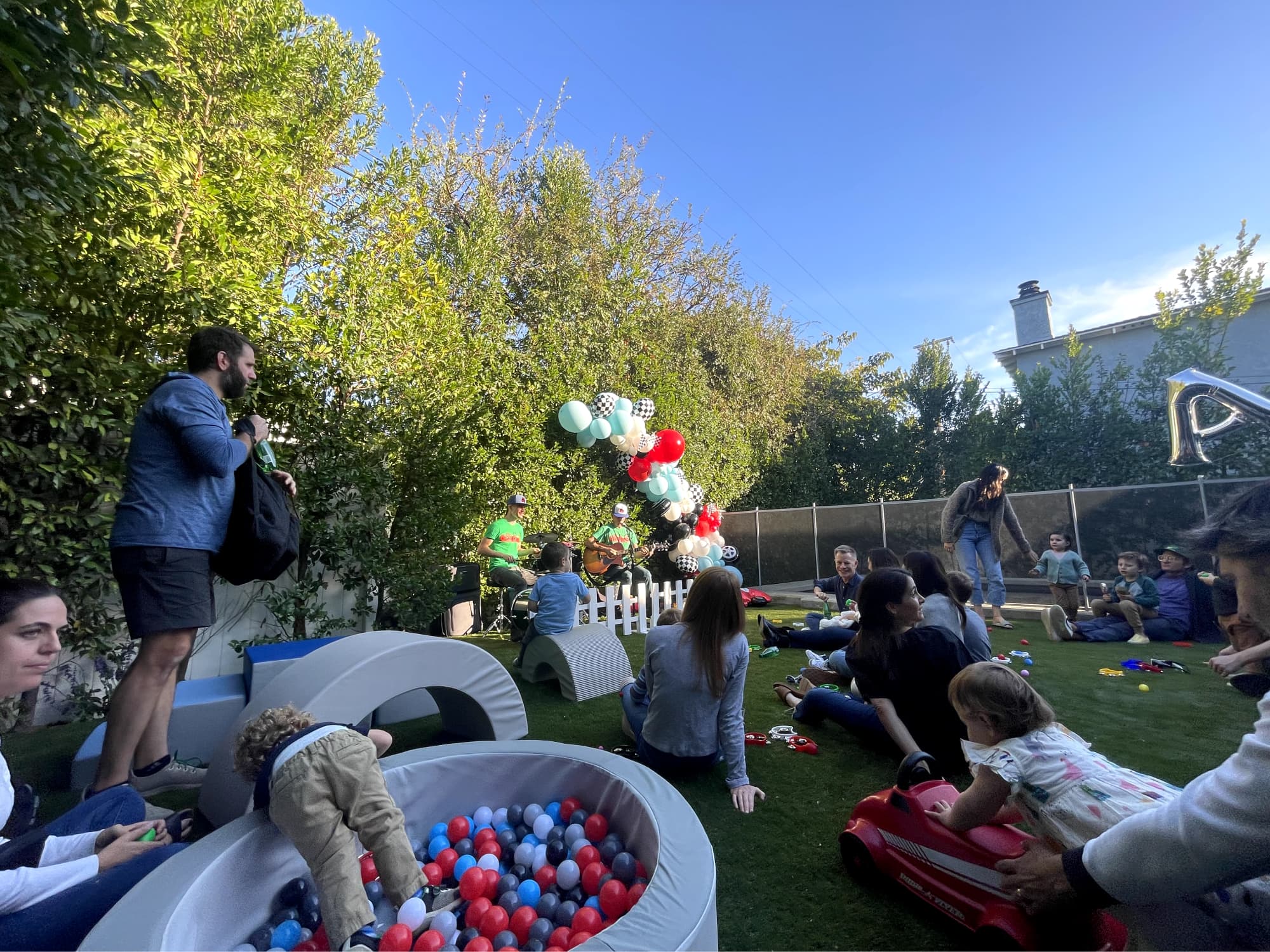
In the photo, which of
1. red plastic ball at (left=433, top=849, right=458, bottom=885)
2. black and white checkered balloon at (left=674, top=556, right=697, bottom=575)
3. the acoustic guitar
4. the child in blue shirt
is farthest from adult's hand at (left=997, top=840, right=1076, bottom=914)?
Result: black and white checkered balloon at (left=674, top=556, right=697, bottom=575)

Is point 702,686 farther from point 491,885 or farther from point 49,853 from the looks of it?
point 49,853

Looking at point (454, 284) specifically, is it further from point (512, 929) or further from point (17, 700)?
point (512, 929)

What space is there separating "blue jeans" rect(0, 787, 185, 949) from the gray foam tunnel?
0.13m

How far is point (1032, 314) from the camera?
62.6ft

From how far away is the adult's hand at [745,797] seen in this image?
285 cm

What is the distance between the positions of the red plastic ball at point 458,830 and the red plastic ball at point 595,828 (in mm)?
571

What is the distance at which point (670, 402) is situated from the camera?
35.5ft

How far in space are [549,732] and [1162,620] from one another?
6969 millimetres

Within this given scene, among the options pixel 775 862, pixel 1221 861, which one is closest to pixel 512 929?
pixel 775 862

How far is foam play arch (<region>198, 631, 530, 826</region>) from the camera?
239 centimetres

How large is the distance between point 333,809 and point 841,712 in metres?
2.94

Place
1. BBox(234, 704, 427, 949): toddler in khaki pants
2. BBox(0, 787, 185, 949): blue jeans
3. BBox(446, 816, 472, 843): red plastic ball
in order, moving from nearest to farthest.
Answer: BBox(0, 787, 185, 949): blue jeans < BBox(234, 704, 427, 949): toddler in khaki pants < BBox(446, 816, 472, 843): red plastic ball

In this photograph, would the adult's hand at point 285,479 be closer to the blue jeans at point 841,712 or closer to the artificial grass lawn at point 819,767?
the artificial grass lawn at point 819,767

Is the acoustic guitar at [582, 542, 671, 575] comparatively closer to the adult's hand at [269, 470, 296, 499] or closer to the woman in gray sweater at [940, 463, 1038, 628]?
the woman in gray sweater at [940, 463, 1038, 628]
